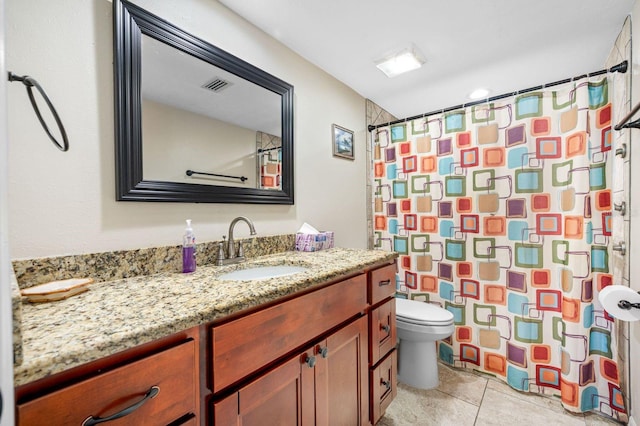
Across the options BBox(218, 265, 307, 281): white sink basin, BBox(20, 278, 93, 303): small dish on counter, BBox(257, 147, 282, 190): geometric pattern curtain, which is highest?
BBox(257, 147, 282, 190): geometric pattern curtain

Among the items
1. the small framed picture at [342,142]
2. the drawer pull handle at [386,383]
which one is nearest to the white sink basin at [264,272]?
the drawer pull handle at [386,383]

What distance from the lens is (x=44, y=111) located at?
0.84 m

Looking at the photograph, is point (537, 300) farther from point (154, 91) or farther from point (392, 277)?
point (154, 91)

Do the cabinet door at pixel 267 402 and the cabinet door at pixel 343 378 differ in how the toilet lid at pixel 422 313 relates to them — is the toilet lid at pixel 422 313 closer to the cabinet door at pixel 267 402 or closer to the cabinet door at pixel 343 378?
the cabinet door at pixel 343 378

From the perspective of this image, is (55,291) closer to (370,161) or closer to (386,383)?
(386,383)

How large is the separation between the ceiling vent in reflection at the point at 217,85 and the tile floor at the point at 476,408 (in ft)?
6.38

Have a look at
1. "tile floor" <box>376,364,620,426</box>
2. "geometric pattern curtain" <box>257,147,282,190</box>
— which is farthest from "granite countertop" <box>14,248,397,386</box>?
"tile floor" <box>376,364,620,426</box>

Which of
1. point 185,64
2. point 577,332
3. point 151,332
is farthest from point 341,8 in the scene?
point 577,332

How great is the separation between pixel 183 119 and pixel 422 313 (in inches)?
68.9

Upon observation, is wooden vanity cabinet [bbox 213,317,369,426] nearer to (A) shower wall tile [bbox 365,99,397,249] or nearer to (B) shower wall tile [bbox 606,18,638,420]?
(A) shower wall tile [bbox 365,99,397,249]

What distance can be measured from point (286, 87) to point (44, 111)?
42.9 inches

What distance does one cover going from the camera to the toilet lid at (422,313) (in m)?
1.65

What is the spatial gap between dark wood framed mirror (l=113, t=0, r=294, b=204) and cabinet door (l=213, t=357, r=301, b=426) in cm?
78

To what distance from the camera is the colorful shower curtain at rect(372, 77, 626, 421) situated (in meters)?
1.46
